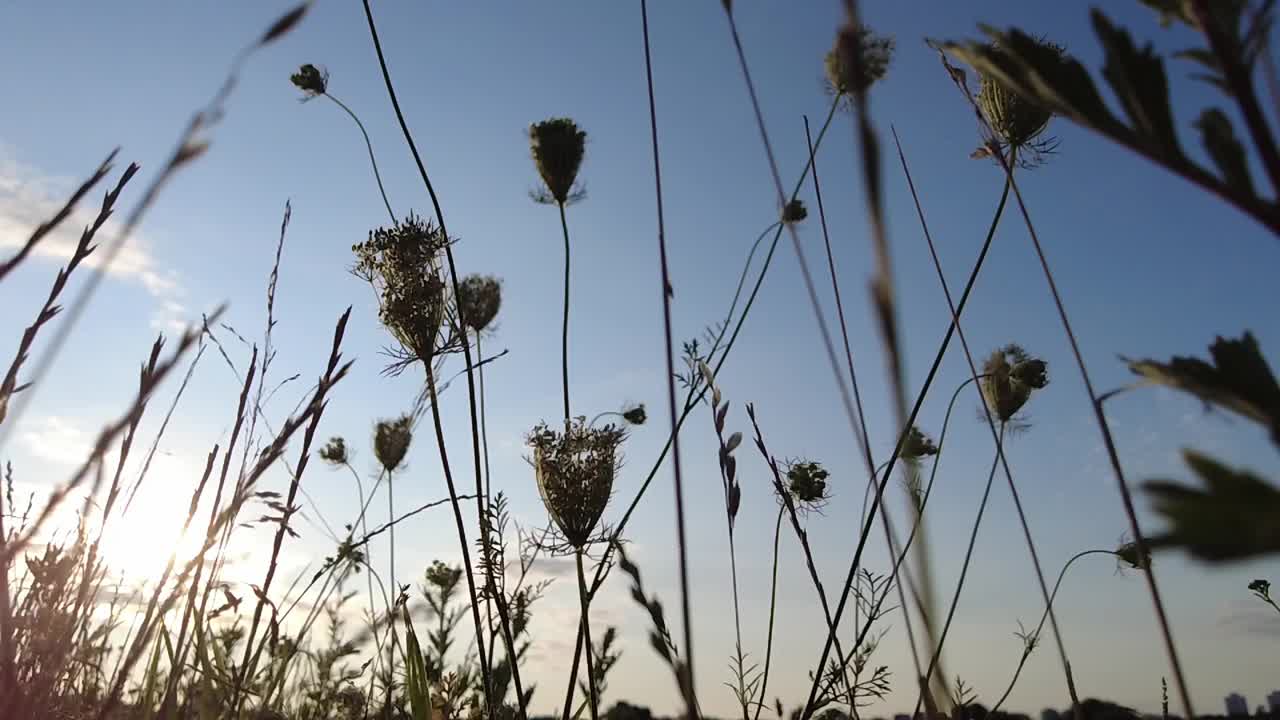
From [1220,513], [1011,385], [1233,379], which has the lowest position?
[1220,513]

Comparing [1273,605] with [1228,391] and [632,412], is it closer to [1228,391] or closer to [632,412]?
[632,412]

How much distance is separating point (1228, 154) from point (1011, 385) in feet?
12.3

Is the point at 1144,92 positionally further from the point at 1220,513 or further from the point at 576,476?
the point at 576,476

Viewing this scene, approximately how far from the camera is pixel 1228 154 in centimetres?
59

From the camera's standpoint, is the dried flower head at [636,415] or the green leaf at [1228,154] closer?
the green leaf at [1228,154]

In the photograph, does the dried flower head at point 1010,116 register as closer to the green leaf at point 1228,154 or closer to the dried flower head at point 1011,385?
the dried flower head at point 1011,385

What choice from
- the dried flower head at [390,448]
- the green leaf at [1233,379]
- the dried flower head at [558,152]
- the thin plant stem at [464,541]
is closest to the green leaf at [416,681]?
Answer: the thin plant stem at [464,541]

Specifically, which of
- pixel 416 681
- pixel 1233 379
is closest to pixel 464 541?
pixel 416 681

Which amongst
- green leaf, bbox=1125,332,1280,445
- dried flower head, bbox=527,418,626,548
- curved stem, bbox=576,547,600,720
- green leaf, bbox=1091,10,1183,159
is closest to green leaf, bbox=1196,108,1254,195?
green leaf, bbox=1091,10,1183,159

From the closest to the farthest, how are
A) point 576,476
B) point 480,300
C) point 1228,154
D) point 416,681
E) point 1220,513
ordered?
point 1220,513
point 1228,154
point 416,681
point 576,476
point 480,300

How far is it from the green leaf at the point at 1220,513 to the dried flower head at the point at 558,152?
3679mm

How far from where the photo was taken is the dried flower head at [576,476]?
338 centimetres

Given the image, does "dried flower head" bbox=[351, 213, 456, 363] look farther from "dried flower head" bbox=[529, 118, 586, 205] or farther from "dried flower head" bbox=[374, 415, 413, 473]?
"dried flower head" bbox=[374, 415, 413, 473]

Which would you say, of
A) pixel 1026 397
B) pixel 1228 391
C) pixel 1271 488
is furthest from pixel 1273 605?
pixel 1271 488
